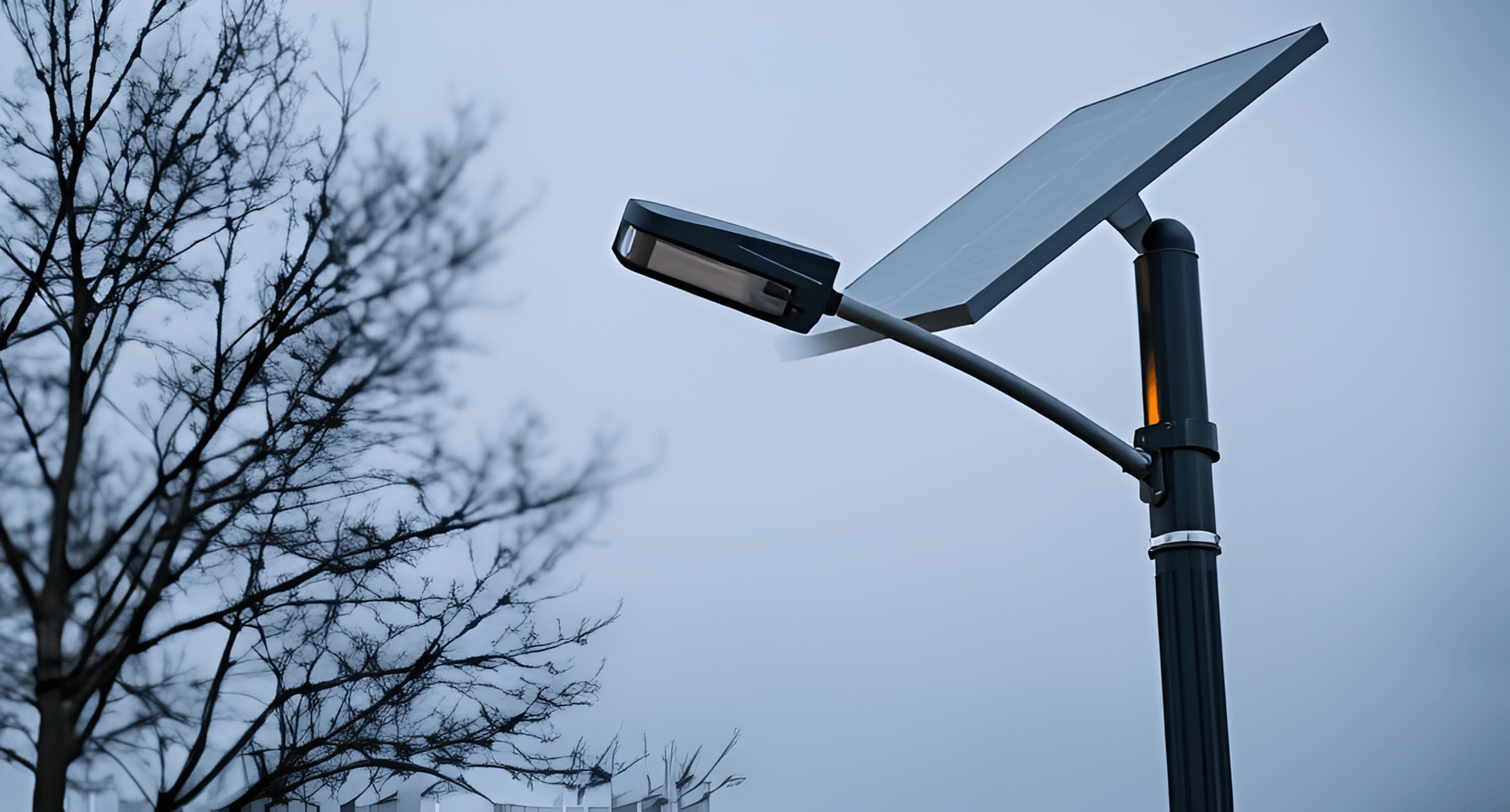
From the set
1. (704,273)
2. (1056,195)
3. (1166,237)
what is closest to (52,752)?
(704,273)

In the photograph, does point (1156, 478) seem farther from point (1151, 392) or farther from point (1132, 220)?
point (1132, 220)

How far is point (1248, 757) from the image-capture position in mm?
6359

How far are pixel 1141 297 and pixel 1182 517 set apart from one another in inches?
12.9

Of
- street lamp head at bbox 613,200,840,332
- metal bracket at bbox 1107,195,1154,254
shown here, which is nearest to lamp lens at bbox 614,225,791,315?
street lamp head at bbox 613,200,840,332

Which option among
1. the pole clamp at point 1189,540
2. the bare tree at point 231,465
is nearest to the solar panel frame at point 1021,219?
the pole clamp at point 1189,540

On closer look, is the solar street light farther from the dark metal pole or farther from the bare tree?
the bare tree

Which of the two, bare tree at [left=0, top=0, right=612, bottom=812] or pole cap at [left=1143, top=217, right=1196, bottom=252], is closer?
pole cap at [left=1143, top=217, right=1196, bottom=252]

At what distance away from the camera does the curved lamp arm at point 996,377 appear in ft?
5.29

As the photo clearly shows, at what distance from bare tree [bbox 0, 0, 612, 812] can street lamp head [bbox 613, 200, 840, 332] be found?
4.12 meters

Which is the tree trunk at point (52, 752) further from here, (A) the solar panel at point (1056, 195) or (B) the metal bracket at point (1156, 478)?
(B) the metal bracket at point (1156, 478)

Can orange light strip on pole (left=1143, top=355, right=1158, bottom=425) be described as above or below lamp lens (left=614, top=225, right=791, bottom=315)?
below

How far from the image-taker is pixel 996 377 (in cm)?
171

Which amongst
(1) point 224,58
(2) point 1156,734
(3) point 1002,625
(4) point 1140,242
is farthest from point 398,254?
(4) point 1140,242

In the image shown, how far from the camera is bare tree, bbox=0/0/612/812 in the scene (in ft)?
16.8
